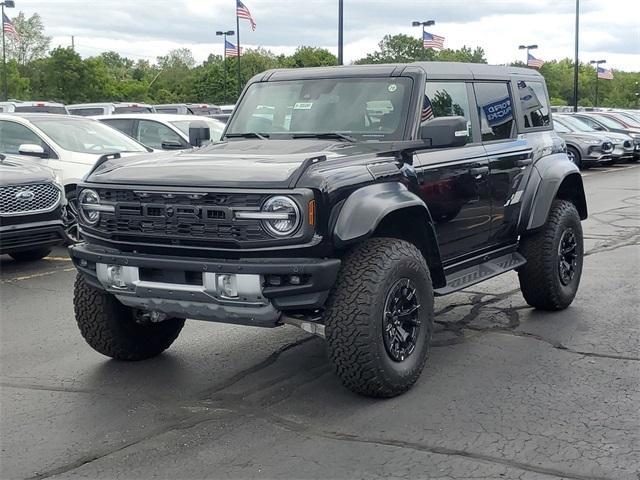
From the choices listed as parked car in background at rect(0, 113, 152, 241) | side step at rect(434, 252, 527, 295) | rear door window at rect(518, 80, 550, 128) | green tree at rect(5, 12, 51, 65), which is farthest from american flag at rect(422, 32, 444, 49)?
green tree at rect(5, 12, 51, 65)

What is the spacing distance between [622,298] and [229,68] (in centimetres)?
6778

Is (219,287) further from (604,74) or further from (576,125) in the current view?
(604,74)

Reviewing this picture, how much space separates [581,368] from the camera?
5.51m

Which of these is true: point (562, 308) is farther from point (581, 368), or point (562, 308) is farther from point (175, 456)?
point (175, 456)

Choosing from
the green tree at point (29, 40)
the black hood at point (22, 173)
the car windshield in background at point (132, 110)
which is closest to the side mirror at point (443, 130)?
the black hood at point (22, 173)

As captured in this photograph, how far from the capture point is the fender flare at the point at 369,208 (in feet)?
15.2

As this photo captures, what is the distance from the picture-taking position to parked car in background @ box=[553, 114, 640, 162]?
950 inches

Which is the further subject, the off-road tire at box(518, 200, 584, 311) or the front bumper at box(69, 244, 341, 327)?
the off-road tire at box(518, 200, 584, 311)

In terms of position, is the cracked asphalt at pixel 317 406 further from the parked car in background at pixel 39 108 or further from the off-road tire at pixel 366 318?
the parked car in background at pixel 39 108

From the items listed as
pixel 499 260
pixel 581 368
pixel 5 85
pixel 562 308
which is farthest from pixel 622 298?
pixel 5 85

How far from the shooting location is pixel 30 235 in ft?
30.1

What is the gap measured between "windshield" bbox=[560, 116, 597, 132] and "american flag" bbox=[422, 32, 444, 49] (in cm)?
958

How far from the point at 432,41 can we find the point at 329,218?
3040cm

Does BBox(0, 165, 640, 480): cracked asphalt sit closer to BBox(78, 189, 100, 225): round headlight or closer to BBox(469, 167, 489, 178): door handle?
BBox(78, 189, 100, 225): round headlight
